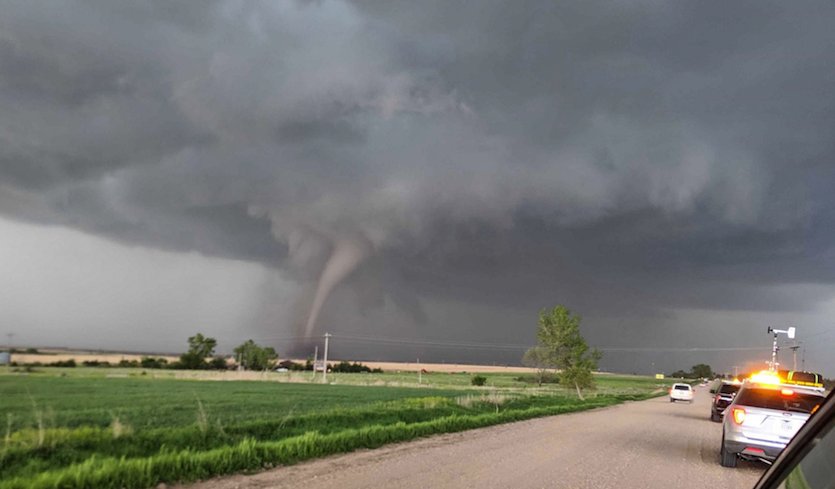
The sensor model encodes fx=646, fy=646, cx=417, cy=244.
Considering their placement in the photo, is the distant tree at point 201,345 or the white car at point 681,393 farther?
the distant tree at point 201,345

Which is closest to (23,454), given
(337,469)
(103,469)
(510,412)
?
(103,469)

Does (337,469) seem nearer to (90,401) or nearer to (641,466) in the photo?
(641,466)

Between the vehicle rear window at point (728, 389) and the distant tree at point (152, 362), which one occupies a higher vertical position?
the vehicle rear window at point (728, 389)

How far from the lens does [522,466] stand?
1254cm

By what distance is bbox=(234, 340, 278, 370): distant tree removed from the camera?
15938 cm

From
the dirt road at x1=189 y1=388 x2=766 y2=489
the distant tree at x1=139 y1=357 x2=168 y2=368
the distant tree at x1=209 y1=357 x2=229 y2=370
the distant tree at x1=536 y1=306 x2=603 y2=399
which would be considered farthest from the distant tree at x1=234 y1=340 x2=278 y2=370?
the dirt road at x1=189 y1=388 x2=766 y2=489

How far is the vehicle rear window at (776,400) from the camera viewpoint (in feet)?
41.1

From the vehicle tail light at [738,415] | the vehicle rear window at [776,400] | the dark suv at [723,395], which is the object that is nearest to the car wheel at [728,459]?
the vehicle tail light at [738,415]

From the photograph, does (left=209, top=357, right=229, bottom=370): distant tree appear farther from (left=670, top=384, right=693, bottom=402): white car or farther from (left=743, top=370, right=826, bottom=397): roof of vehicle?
(left=743, top=370, right=826, bottom=397): roof of vehicle

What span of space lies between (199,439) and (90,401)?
82.6 ft

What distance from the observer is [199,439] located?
531 inches

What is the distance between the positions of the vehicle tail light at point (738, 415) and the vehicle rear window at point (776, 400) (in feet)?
0.62

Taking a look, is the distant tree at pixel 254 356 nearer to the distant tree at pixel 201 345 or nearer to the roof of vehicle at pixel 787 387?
the distant tree at pixel 201 345

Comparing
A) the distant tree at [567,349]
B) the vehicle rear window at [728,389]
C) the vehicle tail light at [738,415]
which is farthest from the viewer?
the distant tree at [567,349]
